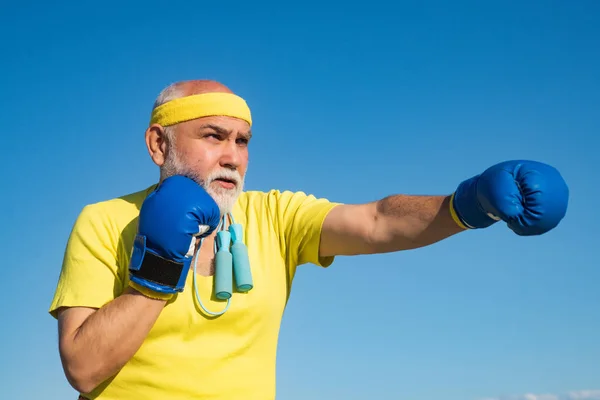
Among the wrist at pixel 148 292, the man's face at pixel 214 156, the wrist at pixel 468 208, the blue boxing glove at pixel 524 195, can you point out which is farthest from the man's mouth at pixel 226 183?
the blue boxing glove at pixel 524 195

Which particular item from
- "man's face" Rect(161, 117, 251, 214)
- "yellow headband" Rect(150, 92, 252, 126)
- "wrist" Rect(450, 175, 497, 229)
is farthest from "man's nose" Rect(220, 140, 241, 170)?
"wrist" Rect(450, 175, 497, 229)

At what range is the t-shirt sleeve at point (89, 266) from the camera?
13.5 feet

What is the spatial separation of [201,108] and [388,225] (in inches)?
52.0

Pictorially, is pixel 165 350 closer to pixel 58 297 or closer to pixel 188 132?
pixel 58 297

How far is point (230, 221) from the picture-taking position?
4.62 metres

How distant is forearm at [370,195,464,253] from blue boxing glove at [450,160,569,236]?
0.90ft

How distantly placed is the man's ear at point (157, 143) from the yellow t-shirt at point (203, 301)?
0.27 m

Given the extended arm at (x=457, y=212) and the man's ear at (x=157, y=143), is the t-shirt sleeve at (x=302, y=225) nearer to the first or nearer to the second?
the extended arm at (x=457, y=212)

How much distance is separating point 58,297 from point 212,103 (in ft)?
4.59

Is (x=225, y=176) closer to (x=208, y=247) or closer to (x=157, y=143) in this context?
(x=208, y=247)

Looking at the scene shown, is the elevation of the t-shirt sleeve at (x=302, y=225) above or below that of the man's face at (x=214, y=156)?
below

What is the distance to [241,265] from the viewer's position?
14.1 ft

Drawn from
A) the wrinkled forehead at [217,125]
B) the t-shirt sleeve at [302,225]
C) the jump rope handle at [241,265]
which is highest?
the wrinkled forehead at [217,125]

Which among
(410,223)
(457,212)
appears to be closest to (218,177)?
(410,223)
